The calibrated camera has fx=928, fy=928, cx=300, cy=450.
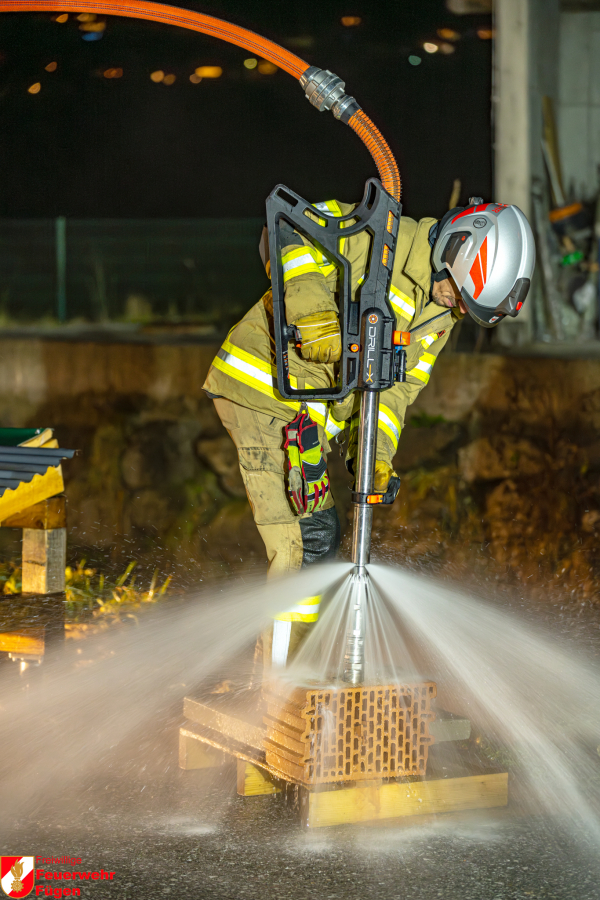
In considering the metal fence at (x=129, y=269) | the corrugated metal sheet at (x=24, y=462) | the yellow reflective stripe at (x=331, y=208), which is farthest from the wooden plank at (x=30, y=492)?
the metal fence at (x=129, y=269)

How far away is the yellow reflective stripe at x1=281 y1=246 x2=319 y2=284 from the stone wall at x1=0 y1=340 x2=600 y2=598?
143 inches

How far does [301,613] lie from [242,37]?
215 centimetres

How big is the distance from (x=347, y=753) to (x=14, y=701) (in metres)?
1.71

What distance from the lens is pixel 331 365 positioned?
354 centimetres

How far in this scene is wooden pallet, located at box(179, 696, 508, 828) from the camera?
2959 mm

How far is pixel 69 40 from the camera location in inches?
315

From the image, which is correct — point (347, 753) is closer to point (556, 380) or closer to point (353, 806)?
point (353, 806)

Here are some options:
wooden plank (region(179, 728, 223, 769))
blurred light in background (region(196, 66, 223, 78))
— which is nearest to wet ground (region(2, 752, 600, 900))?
wooden plank (region(179, 728, 223, 769))

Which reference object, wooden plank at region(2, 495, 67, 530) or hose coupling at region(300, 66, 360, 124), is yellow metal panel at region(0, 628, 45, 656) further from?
hose coupling at region(300, 66, 360, 124)

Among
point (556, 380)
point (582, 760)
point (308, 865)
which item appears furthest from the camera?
point (556, 380)

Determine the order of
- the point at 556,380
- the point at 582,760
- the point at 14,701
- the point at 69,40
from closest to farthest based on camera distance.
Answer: the point at 582,760
the point at 14,701
the point at 556,380
the point at 69,40

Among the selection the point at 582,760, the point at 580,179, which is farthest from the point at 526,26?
the point at 582,760

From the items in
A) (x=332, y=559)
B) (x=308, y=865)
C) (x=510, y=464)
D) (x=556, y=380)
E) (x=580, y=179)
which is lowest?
(x=308, y=865)

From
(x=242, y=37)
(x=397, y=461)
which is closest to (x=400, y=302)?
(x=242, y=37)
